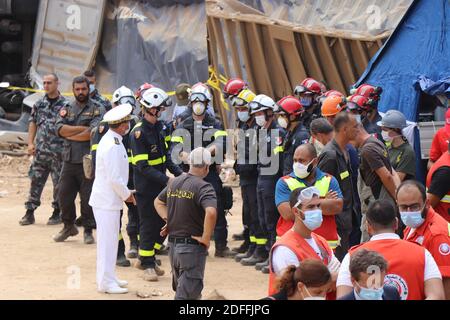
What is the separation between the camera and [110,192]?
9.46 metres

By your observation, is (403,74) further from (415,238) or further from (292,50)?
(415,238)

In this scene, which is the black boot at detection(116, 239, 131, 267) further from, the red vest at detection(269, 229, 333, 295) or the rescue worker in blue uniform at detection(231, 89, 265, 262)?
the red vest at detection(269, 229, 333, 295)

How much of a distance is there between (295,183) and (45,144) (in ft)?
19.7

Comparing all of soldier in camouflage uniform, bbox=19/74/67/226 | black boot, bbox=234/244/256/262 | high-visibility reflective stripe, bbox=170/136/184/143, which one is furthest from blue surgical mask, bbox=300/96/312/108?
soldier in camouflage uniform, bbox=19/74/67/226

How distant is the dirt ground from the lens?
9641mm

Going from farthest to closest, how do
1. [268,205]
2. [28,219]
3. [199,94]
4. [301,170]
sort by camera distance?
[28,219] → [199,94] → [268,205] → [301,170]

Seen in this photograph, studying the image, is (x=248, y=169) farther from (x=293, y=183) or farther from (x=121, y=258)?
(x=293, y=183)

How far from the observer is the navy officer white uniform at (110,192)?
939cm

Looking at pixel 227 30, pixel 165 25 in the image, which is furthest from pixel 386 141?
pixel 165 25

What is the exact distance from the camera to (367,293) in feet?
16.7

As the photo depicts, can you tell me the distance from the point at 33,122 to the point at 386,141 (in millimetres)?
5387

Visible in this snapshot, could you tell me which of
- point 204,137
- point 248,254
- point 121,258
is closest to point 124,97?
point 204,137

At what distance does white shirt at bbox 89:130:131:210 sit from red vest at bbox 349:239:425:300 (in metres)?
4.24

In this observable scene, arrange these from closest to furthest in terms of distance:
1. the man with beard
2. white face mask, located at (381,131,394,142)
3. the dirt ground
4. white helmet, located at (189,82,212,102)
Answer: white face mask, located at (381,131,394,142)
the dirt ground
white helmet, located at (189,82,212,102)
the man with beard
